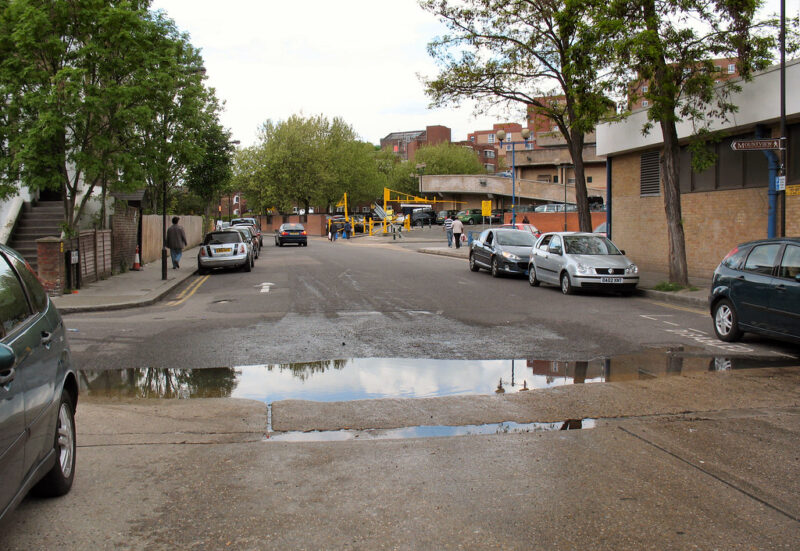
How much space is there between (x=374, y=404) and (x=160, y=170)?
13.5 meters

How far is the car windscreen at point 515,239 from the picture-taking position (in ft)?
69.4

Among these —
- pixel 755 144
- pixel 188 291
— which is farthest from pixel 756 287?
pixel 188 291

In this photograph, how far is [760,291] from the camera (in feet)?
29.8

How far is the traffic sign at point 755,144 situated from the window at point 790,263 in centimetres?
561

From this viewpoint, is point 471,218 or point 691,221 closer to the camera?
point 691,221

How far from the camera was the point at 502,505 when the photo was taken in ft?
13.4

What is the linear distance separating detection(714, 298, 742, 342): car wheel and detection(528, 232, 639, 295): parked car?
18.9 feet

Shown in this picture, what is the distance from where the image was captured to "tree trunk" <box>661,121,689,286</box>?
16422 millimetres

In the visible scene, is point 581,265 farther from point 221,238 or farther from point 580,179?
point 221,238

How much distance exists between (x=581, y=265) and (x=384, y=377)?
374 inches

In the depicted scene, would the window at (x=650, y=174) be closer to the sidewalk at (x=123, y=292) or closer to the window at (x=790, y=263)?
the window at (x=790, y=263)

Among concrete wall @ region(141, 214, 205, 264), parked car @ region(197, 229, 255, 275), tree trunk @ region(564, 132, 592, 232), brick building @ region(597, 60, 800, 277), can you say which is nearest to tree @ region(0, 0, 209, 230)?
parked car @ region(197, 229, 255, 275)

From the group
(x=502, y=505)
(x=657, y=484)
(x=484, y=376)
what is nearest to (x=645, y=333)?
(x=484, y=376)

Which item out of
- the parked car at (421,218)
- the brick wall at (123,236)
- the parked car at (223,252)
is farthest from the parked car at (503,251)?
the parked car at (421,218)
